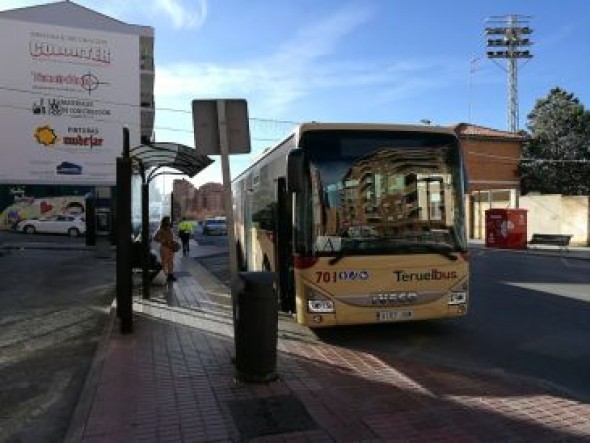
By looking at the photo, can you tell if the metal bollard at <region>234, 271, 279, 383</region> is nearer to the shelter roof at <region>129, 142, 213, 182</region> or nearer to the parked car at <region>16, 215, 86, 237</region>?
the shelter roof at <region>129, 142, 213, 182</region>

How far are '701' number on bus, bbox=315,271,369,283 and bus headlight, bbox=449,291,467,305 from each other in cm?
124

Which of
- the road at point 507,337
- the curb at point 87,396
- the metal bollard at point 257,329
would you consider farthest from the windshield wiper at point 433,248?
the curb at point 87,396

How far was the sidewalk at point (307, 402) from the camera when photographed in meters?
5.35

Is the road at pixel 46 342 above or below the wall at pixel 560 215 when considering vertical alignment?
below

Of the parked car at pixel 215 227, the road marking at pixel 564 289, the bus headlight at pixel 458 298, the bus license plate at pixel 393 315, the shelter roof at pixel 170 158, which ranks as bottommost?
the road marking at pixel 564 289

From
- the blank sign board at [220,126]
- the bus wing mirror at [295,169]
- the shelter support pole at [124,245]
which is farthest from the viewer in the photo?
the shelter support pole at [124,245]

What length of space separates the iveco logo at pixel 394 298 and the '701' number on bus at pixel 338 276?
309 mm

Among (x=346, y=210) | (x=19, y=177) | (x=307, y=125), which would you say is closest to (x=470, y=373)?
(x=346, y=210)

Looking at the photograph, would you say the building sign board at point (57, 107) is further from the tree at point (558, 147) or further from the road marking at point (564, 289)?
the tree at point (558, 147)

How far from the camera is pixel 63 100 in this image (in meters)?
39.8

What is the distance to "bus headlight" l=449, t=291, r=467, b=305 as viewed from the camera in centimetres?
923

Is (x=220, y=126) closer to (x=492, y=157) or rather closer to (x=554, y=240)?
(x=554, y=240)

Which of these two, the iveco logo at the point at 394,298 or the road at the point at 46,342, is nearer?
the road at the point at 46,342

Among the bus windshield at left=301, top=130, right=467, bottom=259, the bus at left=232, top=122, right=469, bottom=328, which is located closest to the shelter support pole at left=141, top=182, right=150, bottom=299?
the bus at left=232, top=122, right=469, bottom=328
